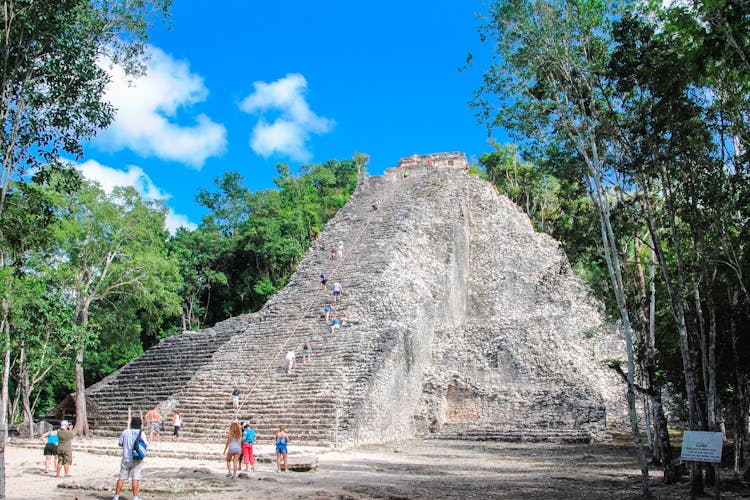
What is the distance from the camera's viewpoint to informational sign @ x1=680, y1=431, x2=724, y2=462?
7422mm

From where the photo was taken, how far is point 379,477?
10.5 meters

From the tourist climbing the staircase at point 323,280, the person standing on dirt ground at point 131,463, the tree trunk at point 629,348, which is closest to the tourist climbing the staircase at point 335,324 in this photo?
the tourist climbing the staircase at point 323,280

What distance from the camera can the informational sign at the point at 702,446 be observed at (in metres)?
7.42

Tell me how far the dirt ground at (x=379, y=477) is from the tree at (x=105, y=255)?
6.05 metres

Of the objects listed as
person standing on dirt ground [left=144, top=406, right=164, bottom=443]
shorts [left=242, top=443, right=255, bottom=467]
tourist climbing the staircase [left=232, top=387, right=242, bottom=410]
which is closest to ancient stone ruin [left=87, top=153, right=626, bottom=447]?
tourist climbing the staircase [left=232, top=387, right=242, bottom=410]

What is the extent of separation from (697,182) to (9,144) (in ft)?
31.3

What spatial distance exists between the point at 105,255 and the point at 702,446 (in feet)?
61.4

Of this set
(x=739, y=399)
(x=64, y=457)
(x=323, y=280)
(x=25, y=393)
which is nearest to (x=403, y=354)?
(x=323, y=280)

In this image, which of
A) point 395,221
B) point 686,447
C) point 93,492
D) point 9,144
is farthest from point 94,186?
point 686,447

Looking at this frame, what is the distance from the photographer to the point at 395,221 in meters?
27.4

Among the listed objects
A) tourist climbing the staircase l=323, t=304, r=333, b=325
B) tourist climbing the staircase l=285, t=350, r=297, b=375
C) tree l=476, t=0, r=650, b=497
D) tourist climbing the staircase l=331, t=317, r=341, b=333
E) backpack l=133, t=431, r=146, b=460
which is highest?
tree l=476, t=0, r=650, b=497

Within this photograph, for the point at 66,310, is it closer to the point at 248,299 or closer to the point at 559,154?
the point at 559,154

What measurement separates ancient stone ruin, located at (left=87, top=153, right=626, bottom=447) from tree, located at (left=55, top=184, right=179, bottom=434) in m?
2.33

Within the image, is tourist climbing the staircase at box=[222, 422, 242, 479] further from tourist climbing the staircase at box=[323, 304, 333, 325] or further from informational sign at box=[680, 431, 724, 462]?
tourist climbing the staircase at box=[323, 304, 333, 325]
